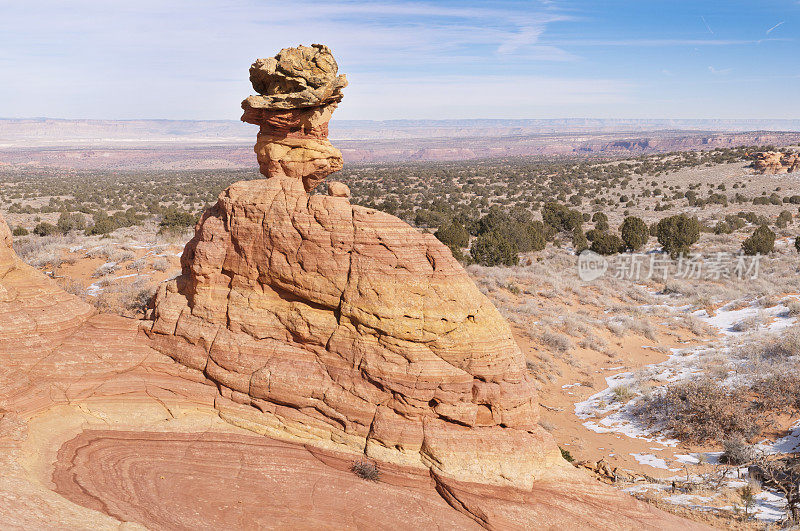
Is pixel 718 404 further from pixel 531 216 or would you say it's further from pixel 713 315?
pixel 531 216

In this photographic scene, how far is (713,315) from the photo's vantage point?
29703 mm

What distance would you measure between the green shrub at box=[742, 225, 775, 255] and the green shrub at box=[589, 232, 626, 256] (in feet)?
29.8

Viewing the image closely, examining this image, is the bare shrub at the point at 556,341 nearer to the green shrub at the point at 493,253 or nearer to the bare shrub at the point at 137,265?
the green shrub at the point at 493,253

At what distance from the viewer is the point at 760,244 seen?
38.9 m

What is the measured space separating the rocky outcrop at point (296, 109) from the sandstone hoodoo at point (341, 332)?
48 millimetres

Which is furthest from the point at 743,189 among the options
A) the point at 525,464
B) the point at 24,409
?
the point at 24,409

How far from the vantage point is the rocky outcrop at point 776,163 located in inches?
2872

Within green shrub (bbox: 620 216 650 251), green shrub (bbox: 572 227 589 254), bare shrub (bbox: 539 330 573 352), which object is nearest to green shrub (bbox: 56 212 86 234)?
bare shrub (bbox: 539 330 573 352)

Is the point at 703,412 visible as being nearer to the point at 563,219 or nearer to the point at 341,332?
the point at 341,332

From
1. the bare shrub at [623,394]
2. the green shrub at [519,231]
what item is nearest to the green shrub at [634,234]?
the green shrub at [519,231]

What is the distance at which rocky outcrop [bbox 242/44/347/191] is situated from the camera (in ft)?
38.5

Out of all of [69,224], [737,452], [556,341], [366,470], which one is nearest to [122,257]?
[69,224]

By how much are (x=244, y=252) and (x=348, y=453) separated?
4967mm
